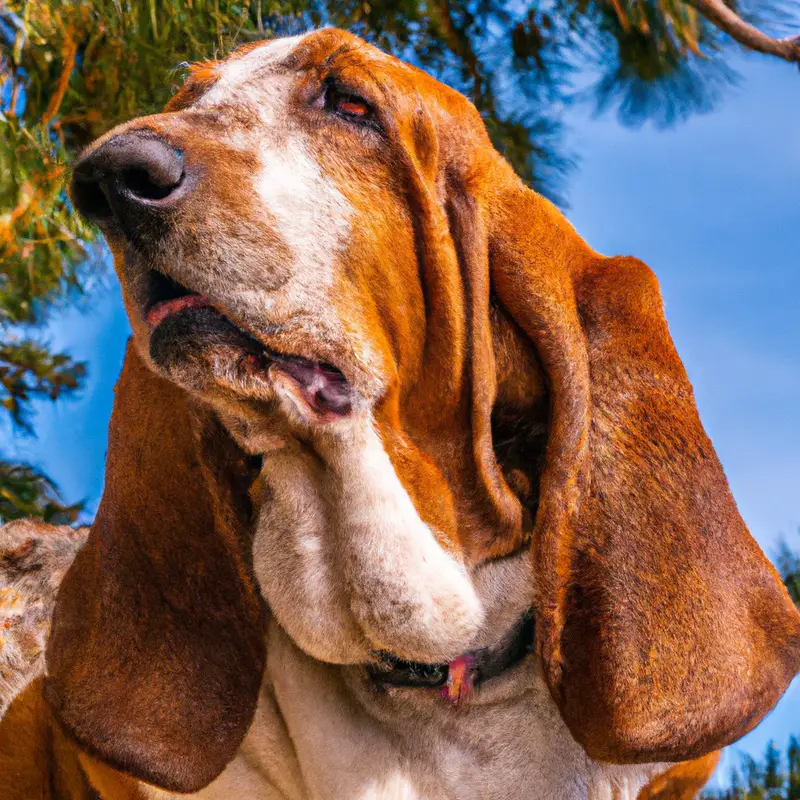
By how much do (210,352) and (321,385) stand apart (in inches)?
9.1

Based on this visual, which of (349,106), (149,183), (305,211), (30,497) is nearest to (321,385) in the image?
(305,211)

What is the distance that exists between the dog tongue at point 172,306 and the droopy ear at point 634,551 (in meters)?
0.69

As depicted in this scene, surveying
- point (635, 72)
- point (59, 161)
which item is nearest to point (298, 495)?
point (59, 161)

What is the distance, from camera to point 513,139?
5207mm

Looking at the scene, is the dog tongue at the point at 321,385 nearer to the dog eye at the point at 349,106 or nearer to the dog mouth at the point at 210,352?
the dog mouth at the point at 210,352

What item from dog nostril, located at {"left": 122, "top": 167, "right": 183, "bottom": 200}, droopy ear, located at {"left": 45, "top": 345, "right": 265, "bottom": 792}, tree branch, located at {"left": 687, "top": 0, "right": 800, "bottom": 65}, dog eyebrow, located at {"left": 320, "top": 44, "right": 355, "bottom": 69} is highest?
tree branch, located at {"left": 687, "top": 0, "right": 800, "bottom": 65}

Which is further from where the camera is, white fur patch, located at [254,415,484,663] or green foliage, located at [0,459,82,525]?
green foliage, located at [0,459,82,525]

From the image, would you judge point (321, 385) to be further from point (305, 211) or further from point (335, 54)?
point (335, 54)

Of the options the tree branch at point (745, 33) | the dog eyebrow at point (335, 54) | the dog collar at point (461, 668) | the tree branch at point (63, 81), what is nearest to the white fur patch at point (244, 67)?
the dog eyebrow at point (335, 54)

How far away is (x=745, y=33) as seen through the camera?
511cm

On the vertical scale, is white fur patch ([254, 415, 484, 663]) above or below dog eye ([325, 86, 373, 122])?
below

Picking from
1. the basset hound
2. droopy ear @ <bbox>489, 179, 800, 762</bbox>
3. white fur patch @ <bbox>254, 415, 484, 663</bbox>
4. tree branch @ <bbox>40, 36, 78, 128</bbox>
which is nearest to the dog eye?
the basset hound

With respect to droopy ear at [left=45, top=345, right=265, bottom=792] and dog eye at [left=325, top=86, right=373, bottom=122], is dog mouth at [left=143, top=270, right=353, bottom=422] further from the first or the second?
dog eye at [left=325, top=86, right=373, bottom=122]

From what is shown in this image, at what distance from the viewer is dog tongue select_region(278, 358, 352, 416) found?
196 centimetres
